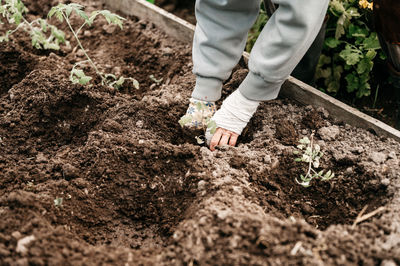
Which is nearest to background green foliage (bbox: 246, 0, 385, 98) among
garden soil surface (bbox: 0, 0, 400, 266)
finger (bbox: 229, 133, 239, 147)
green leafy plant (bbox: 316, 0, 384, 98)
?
green leafy plant (bbox: 316, 0, 384, 98)

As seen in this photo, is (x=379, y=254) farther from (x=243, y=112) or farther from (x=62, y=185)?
(x=62, y=185)

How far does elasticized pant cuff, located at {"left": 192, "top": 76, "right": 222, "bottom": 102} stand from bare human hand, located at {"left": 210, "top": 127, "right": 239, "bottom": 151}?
0.25 metres

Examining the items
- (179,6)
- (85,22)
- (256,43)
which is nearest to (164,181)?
(256,43)

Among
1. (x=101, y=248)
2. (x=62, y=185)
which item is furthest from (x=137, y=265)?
(x=62, y=185)

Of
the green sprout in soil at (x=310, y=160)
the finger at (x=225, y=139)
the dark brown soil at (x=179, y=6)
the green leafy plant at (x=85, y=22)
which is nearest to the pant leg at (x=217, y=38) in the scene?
the finger at (x=225, y=139)

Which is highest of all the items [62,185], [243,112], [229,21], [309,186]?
[229,21]

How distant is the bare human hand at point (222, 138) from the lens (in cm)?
234

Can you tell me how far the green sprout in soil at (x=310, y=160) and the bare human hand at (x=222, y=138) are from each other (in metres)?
0.36

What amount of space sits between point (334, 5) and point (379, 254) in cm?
173

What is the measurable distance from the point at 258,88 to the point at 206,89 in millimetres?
376

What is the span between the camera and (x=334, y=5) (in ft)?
Answer: 8.80

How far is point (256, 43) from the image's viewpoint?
2.16 m

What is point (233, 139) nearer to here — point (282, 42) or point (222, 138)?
point (222, 138)

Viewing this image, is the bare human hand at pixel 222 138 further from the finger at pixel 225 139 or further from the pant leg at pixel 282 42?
the pant leg at pixel 282 42
